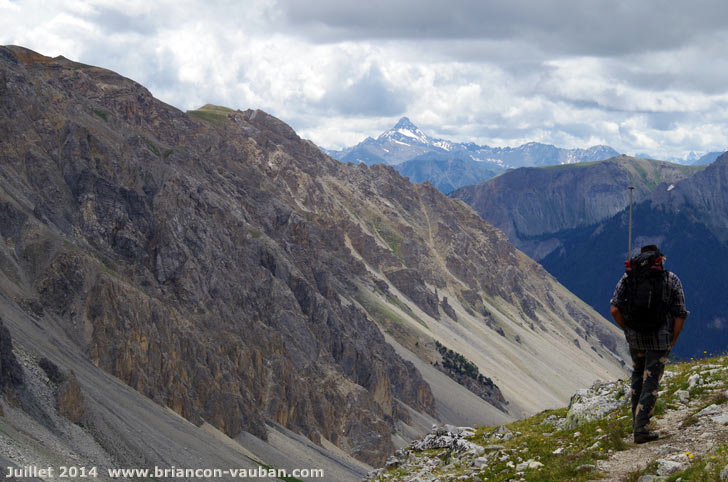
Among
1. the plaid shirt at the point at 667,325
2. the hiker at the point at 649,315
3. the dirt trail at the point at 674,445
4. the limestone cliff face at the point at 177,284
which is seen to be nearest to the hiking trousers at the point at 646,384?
the hiker at the point at 649,315

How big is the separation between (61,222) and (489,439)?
99.2m

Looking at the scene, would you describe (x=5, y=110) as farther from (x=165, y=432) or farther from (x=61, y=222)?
(x=165, y=432)

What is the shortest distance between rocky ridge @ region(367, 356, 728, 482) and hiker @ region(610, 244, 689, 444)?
3.17 ft

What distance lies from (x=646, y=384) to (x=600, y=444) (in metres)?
1.87

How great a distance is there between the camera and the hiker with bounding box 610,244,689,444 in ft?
55.6

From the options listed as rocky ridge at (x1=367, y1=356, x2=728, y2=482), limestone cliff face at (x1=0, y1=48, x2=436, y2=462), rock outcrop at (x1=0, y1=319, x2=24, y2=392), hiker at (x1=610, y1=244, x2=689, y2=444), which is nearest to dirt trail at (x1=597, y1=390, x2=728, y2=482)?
rocky ridge at (x1=367, y1=356, x2=728, y2=482)

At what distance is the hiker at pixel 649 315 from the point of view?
55.6ft

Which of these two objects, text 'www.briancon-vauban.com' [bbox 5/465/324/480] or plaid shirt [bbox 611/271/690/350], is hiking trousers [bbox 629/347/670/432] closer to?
plaid shirt [bbox 611/271/690/350]

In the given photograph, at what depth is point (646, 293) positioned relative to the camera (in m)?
16.9

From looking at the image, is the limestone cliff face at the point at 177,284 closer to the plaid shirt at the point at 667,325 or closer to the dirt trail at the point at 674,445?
the plaid shirt at the point at 667,325

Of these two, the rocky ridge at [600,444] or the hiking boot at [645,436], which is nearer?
the rocky ridge at [600,444]

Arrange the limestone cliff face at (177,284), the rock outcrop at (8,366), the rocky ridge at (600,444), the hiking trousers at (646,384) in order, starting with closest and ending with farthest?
the rocky ridge at (600,444)
the hiking trousers at (646,384)
the rock outcrop at (8,366)
the limestone cliff face at (177,284)

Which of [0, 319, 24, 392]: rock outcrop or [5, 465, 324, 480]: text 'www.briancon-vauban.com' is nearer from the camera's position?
[5, 465, 324, 480]: text 'www.briancon-vauban.com'

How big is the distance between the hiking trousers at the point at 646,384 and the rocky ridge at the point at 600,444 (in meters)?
0.61
